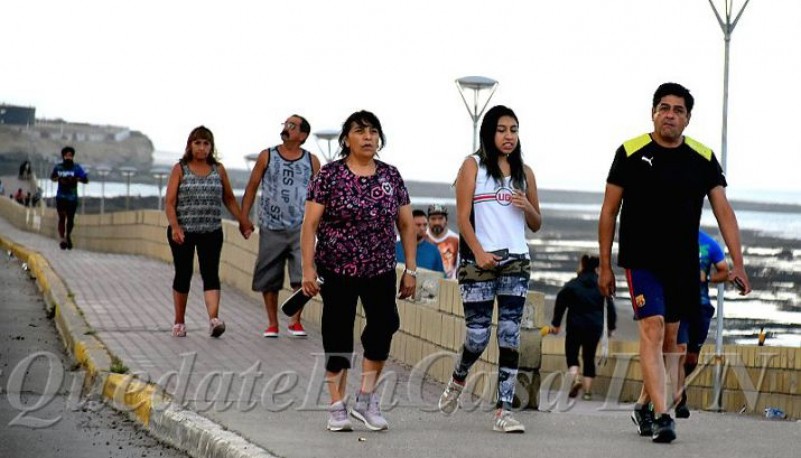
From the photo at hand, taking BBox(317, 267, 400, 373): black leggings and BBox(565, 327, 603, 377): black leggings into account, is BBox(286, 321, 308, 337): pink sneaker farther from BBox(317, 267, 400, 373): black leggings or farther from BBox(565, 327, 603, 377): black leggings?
→ BBox(565, 327, 603, 377): black leggings

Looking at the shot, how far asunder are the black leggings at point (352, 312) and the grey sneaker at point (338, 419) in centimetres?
32

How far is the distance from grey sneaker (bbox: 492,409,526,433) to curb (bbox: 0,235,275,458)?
149 cm

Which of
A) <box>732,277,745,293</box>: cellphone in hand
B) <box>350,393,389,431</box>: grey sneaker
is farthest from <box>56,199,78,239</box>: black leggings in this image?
<box>732,277,745,293</box>: cellphone in hand

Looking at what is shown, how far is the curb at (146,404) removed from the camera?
791cm

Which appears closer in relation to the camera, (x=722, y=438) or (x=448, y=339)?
(x=722, y=438)

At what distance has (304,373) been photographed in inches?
433

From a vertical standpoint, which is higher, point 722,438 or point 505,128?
point 505,128

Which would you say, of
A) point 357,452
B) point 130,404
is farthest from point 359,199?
point 130,404

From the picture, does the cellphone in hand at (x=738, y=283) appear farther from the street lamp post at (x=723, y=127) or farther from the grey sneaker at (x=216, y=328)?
the street lamp post at (x=723, y=127)

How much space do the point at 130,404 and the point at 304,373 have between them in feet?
5.17

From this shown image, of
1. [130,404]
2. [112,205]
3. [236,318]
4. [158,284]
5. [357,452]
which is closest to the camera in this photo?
[357,452]

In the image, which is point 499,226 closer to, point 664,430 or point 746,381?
point 664,430

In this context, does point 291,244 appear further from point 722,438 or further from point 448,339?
point 722,438

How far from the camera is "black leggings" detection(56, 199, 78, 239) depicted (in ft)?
85.1
